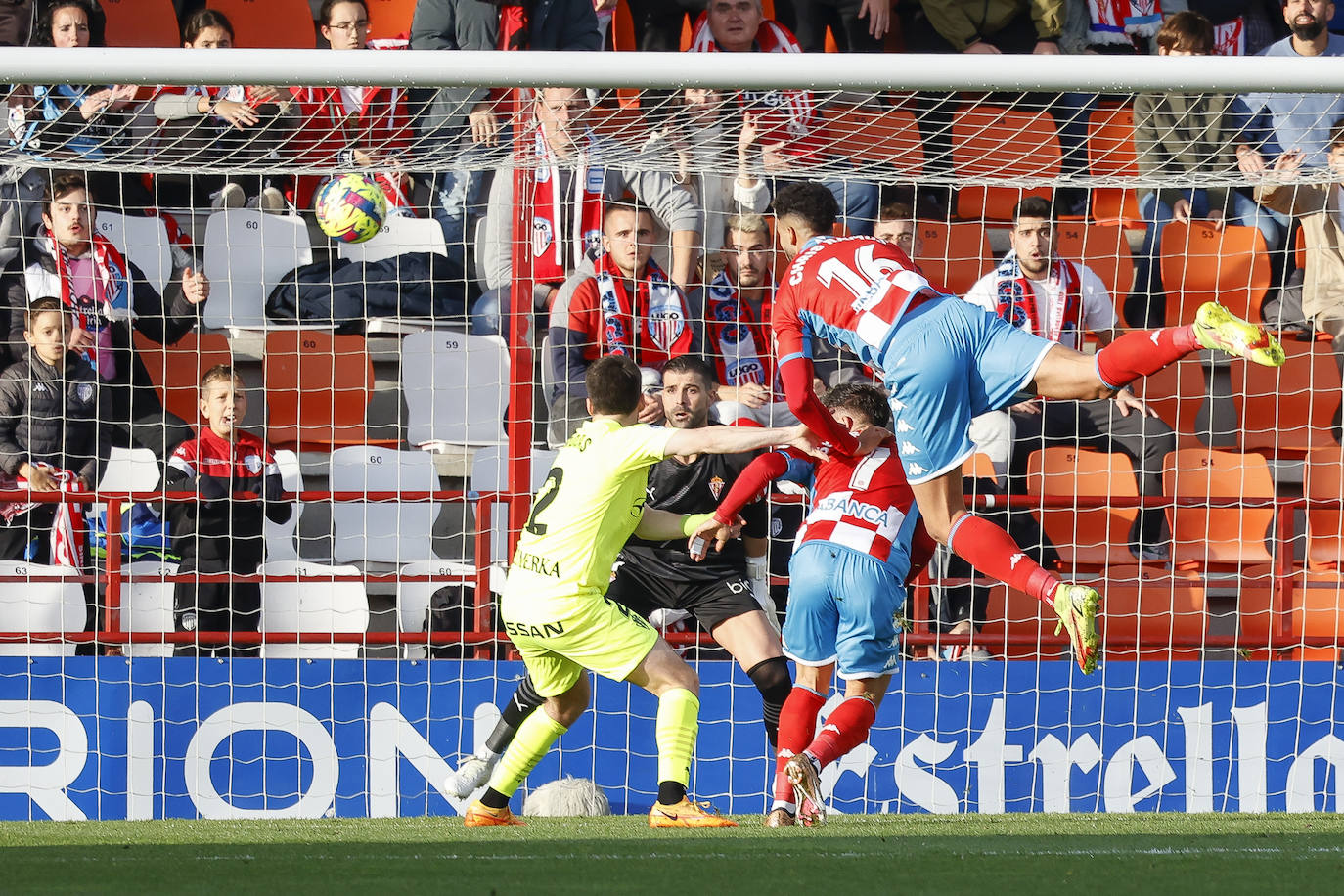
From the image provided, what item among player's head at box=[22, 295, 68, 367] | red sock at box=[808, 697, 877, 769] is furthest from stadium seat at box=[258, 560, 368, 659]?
red sock at box=[808, 697, 877, 769]

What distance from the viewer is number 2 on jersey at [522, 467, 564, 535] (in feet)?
17.5

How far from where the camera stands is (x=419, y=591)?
24.7 ft

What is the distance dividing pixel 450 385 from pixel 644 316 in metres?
1.17

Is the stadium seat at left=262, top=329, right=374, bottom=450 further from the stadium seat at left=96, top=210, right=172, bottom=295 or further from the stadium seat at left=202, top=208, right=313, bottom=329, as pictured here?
the stadium seat at left=96, top=210, right=172, bottom=295

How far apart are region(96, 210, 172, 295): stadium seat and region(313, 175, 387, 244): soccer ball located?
131cm

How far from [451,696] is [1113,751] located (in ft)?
10.6

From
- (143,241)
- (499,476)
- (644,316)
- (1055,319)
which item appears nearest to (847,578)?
(499,476)

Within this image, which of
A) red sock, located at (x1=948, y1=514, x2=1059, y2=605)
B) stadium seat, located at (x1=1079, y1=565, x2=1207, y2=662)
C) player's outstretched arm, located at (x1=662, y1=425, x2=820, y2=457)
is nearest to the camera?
red sock, located at (x1=948, y1=514, x2=1059, y2=605)

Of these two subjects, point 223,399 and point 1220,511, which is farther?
point 1220,511

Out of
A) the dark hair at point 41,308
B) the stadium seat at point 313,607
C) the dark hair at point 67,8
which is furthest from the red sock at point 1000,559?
the dark hair at point 67,8

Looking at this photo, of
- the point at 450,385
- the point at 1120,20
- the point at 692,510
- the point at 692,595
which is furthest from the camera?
the point at 1120,20

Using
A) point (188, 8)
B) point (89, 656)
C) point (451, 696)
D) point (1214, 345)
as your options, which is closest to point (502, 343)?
point (451, 696)

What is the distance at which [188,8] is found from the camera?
908 cm

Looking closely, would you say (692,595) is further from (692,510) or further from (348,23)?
(348,23)
